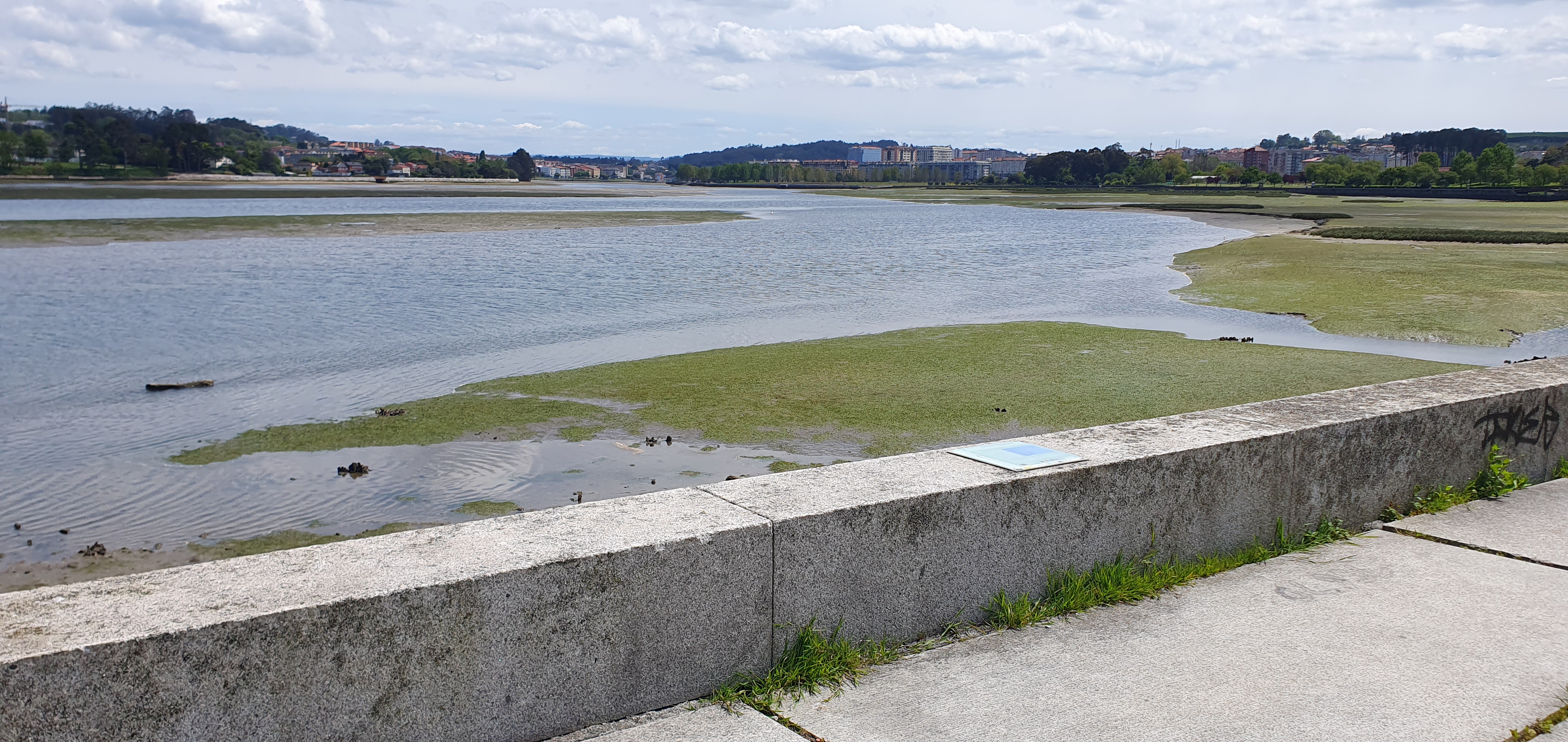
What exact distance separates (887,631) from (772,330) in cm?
1884

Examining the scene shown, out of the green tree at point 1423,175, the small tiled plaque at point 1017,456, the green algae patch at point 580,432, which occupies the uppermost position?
the small tiled plaque at point 1017,456

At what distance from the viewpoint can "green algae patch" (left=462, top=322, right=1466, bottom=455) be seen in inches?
536

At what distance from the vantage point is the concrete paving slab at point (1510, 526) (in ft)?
16.1

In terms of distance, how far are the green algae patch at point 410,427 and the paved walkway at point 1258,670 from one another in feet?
34.0

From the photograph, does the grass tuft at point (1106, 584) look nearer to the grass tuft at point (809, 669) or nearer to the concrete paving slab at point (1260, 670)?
the concrete paving slab at point (1260, 670)

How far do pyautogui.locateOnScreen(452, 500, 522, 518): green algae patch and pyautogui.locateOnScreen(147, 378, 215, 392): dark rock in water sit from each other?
8.42 meters

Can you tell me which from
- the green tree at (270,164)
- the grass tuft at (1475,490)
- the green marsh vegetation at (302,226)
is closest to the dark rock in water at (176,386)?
the grass tuft at (1475,490)

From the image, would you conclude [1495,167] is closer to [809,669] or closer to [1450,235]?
[1450,235]

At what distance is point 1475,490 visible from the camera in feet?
18.5

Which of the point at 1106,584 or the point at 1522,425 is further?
the point at 1522,425

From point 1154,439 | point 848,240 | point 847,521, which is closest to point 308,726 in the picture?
point 847,521

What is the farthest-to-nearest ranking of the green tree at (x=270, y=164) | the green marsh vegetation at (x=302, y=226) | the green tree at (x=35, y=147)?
the green tree at (x=270, y=164)
the green tree at (x=35, y=147)
the green marsh vegetation at (x=302, y=226)

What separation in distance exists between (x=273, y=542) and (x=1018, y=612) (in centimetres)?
774

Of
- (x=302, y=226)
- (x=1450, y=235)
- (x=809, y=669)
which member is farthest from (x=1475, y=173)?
(x=809, y=669)
